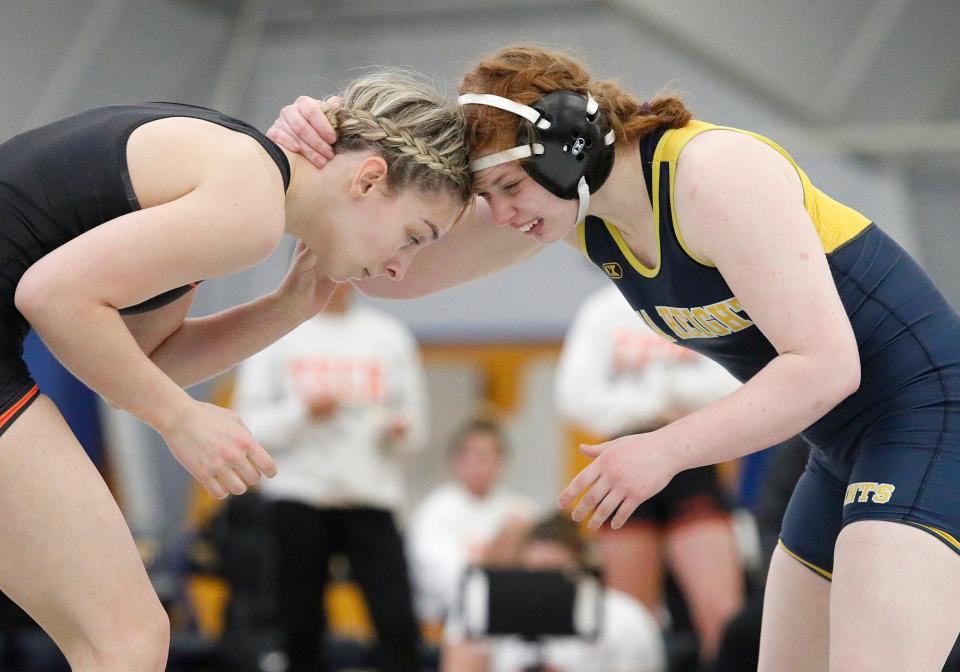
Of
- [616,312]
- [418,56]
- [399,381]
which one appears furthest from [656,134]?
[418,56]

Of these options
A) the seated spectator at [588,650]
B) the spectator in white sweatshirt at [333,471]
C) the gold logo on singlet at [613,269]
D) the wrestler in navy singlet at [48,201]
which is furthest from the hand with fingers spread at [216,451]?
the spectator in white sweatshirt at [333,471]

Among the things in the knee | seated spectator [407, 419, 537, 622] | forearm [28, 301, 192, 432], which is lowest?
seated spectator [407, 419, 537, 622]

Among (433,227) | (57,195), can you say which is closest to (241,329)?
(433,227)

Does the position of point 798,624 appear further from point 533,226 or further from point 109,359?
point 109,359

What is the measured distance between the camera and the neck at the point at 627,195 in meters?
2.40

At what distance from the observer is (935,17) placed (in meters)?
8.26

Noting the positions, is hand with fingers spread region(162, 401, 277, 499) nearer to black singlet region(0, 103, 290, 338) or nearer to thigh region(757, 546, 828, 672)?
black singlet region(0, 103, 290, 338)

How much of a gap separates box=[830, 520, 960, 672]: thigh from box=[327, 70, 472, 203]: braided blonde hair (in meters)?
1.05

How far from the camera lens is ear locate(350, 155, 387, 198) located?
2.38 meters

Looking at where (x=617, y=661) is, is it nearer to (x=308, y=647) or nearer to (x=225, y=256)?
(x=308, y=647)

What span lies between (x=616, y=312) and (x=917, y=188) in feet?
14.3

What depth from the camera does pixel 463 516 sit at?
662 cm

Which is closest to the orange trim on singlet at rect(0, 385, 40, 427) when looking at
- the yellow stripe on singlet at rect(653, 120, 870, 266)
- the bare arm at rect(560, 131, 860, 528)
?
the bare arm at rect(560, 131, 860, 528)

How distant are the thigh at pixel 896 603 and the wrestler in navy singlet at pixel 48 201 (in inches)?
56.4
